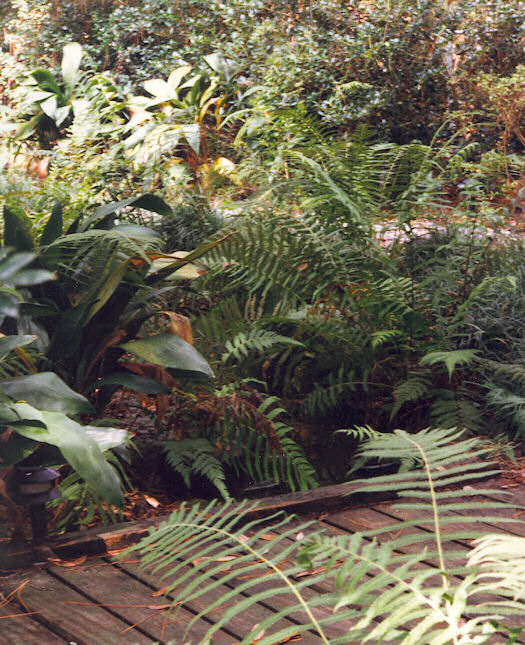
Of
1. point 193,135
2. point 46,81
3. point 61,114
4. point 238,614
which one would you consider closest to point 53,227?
point 238,614

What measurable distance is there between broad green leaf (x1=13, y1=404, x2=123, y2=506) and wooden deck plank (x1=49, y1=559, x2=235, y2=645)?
0.25m

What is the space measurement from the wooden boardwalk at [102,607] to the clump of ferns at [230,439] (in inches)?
21.8

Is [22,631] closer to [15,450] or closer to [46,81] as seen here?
[15,450]

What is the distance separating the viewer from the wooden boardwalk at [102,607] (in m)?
2.00

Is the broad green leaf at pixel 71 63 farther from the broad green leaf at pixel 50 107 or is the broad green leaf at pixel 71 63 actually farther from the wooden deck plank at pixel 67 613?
the wooden deck plank at pixel 67 613

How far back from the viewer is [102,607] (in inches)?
84.9

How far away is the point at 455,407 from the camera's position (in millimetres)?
3559

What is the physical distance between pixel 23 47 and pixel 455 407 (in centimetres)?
1021

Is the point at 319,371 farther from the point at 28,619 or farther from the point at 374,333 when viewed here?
the point at 28,619

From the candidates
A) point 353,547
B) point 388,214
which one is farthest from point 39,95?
→ point 353,547

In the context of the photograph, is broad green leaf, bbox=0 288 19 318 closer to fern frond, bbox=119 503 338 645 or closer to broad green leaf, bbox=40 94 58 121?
fern frond, bbox=119 503 338 645

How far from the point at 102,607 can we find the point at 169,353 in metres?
0.98

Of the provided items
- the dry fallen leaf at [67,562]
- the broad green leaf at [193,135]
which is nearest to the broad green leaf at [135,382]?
the dry fallen leaf at [67,562]

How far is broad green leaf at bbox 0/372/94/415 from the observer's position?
7.88 ft
